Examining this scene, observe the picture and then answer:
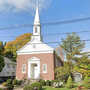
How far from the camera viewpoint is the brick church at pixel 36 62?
928 inches

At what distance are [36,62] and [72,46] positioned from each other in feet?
24.9

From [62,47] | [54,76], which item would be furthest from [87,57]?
[54,76]

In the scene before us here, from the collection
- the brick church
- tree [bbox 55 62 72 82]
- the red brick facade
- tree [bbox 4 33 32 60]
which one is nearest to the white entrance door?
the brick church

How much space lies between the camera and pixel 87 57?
22797 millimetres

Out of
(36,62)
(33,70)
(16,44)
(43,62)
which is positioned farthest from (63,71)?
(16,44)

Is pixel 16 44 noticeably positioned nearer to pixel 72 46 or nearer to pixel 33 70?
pixel 33 70

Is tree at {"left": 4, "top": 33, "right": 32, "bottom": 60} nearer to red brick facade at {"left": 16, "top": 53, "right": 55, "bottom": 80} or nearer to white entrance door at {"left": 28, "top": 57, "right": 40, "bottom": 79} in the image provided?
red brick facade at {"left": 16, "top": 53, "right": 55, "bottom": 80}

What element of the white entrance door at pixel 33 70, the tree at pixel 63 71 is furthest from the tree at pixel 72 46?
the white entrance door at pixel 33 70

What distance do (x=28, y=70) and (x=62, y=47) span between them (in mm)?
8039

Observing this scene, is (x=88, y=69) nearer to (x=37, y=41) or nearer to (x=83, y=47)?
(x=83, y=47)

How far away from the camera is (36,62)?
24406mm

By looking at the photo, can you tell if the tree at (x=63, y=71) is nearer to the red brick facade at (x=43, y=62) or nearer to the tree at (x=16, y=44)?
the red brick facade at (x=43, y=62)

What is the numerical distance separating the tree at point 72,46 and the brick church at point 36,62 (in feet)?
9.21

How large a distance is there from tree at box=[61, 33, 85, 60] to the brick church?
9.21 ft
